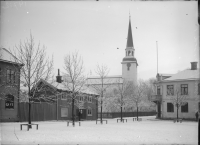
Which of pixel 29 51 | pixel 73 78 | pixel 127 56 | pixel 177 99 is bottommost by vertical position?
pixel 177 99

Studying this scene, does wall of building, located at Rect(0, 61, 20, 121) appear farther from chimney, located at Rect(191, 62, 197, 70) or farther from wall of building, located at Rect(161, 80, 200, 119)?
chimney, located at Rect(191, 62, 197, 70)

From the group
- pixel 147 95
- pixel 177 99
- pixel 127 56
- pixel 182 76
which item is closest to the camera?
pixel 177 99

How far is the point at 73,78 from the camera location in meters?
28.7

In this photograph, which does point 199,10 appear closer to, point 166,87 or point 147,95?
point 166,87

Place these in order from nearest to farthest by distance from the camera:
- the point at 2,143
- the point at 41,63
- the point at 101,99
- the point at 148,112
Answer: the point at 2,143 < the point at 41,63 < the point at 101,99 < the point at 148,112

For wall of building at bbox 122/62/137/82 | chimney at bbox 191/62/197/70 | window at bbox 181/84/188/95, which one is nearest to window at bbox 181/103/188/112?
window at bbox 181/84/188/95

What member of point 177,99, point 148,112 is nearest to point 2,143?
point 177,99

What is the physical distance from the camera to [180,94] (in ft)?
Result: 135

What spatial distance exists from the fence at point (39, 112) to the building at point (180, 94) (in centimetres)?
1752

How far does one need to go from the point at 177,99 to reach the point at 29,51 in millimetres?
24535

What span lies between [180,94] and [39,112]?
21.5 meters

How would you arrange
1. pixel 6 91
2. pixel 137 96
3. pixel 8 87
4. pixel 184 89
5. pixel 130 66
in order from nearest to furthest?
1. pixel 6 91
2. pixel 8 87
3. pixel 184 89
4. pixel 137 96
5. pixel 130 66

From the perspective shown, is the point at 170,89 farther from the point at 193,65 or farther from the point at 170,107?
the point at 193,65

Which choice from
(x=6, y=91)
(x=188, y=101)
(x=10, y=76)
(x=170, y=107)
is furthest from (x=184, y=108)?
(x=6, y=91)
